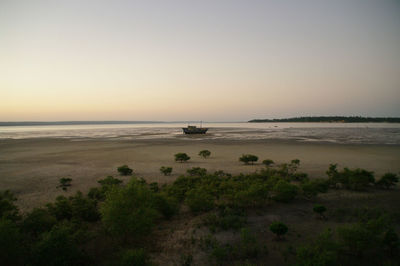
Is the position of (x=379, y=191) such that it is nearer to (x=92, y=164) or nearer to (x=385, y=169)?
(x=385, y=169)

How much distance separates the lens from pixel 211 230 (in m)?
10.0

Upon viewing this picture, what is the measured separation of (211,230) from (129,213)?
3829mm

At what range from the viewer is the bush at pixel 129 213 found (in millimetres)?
8812

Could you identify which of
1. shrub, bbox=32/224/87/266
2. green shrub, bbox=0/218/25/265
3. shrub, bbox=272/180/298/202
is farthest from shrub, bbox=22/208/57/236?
shrub, bbox=272/180/298/202

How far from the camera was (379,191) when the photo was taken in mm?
15234

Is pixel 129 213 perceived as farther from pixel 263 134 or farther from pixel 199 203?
pixel 263 134

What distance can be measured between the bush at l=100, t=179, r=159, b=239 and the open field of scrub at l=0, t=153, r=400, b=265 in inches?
1.6

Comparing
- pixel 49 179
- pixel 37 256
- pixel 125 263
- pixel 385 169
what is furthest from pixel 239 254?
pixel 385 169

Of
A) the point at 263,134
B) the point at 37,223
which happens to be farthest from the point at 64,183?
the point at 263,134

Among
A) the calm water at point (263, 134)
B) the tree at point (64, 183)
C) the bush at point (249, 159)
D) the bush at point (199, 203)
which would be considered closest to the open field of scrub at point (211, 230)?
the bush at point (199, 203)

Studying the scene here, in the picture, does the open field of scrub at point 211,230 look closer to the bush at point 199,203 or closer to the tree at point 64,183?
the bush at point 199,203

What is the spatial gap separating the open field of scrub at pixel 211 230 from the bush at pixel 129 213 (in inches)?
1.6

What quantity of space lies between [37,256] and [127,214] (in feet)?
10.2

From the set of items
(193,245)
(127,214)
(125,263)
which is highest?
(127,214)
